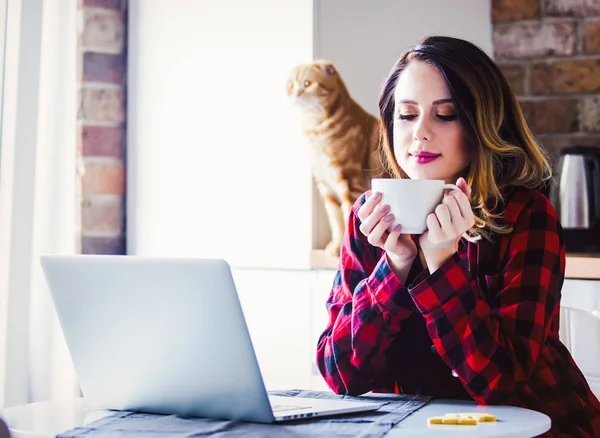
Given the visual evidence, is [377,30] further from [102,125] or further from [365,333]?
[365,333]

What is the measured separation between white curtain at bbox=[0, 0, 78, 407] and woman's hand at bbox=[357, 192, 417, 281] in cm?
125

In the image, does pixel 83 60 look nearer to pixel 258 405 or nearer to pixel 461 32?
pixel 461 32

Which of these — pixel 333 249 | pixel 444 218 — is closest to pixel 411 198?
pixel 444 218

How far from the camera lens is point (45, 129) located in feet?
7.06

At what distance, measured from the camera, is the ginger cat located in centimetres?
196

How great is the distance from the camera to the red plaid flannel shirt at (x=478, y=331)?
1031 mm

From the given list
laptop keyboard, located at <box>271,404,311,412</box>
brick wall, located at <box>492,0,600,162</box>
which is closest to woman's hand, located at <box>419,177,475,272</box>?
laptop keyboard, located at <box>271,404,311,412</box>

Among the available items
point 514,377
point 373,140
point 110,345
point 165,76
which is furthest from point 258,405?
point 165,76

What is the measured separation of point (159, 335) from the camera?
0.90 metres

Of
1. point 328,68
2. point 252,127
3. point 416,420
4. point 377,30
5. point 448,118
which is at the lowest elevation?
point 416,420

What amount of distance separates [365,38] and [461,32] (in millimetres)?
240

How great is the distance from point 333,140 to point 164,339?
1152 millimetres

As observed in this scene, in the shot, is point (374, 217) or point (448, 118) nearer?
point (374, 217)

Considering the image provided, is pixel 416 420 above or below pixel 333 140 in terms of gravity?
below
